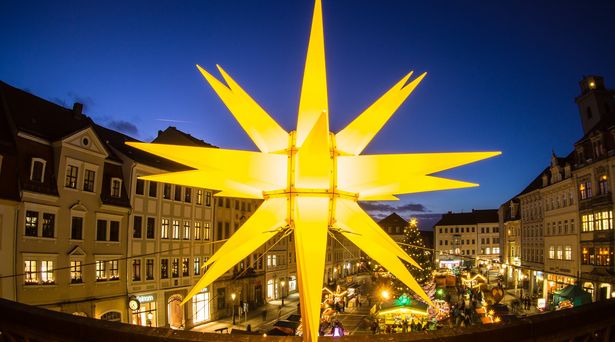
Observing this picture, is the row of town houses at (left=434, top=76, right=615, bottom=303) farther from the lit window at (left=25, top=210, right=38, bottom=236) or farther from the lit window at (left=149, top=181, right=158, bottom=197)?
the lit window at (left=25, top=210, right=38, bottom=236)

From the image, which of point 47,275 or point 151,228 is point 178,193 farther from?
point 47,275

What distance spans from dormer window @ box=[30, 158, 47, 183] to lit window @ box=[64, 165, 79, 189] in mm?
1434

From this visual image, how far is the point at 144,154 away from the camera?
3073 cm

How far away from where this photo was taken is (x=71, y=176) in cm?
2319

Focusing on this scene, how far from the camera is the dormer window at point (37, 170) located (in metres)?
20.8

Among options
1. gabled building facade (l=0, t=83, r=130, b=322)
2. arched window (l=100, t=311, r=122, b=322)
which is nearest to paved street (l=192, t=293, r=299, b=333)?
arched window (l=100, t=311, r=122, b=322)

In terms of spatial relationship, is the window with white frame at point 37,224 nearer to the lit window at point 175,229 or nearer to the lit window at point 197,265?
the lit window at point 175,229

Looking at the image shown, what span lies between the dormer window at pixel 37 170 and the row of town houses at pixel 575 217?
74.1ft

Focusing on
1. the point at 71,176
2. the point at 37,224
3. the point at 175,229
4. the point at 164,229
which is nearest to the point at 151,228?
the point at 164,229

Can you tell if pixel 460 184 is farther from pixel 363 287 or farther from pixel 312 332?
pixel 363 287

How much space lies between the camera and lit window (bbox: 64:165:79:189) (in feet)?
75.0

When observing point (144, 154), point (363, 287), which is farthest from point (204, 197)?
point (363, 287)

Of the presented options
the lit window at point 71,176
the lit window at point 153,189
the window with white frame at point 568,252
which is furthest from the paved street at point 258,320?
the window with white frame at point 568,252

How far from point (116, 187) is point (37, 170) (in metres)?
5.44
